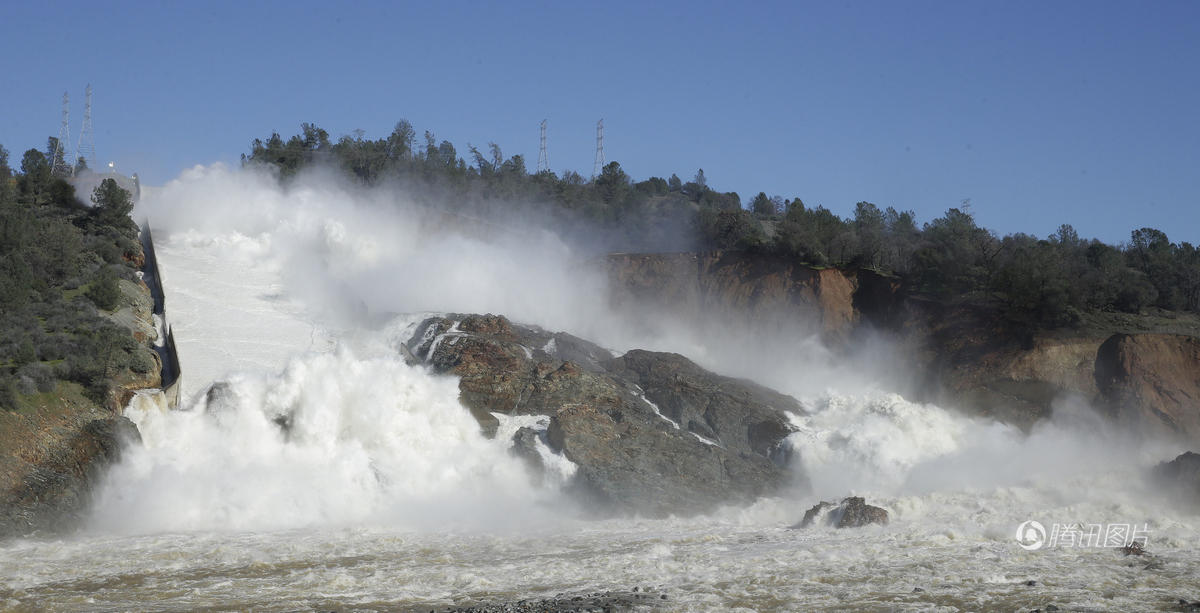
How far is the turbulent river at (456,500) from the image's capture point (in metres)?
19.7

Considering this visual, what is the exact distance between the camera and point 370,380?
32.0 m

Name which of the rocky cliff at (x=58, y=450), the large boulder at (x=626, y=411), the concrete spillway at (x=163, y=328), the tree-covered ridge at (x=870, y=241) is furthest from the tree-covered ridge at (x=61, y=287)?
the tree-covered ridge at (x=870, y=241)

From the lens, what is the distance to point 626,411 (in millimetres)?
33594

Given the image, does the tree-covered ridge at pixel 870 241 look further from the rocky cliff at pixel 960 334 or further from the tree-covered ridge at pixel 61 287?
the tree-covered ridge at pixel 61 287

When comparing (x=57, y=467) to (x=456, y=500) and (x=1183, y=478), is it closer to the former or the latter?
(x=456, y=500)

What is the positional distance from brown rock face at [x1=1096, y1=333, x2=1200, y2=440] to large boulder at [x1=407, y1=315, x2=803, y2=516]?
1242 centimetres

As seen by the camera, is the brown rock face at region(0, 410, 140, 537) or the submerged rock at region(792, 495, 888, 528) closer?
the brown rock face at region(0, 410, 140, 537)

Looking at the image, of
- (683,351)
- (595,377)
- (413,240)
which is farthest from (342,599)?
(413,240)

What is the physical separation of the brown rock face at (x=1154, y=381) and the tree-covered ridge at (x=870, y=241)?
2.75 metres

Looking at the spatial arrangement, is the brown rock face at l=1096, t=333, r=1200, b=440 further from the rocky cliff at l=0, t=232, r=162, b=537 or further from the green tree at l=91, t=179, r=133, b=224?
the green tree at l=91, t=179, r=133, b=224

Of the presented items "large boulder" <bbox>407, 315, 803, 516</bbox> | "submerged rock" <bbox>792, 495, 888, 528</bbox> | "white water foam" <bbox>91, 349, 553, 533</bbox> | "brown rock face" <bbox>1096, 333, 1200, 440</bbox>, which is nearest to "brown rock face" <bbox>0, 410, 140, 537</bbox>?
"white water foam" <bbox>91, 349, 553, 533</bbox>

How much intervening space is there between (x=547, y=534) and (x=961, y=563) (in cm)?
1038

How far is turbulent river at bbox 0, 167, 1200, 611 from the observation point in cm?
1969

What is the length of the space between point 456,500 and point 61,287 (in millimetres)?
19882
